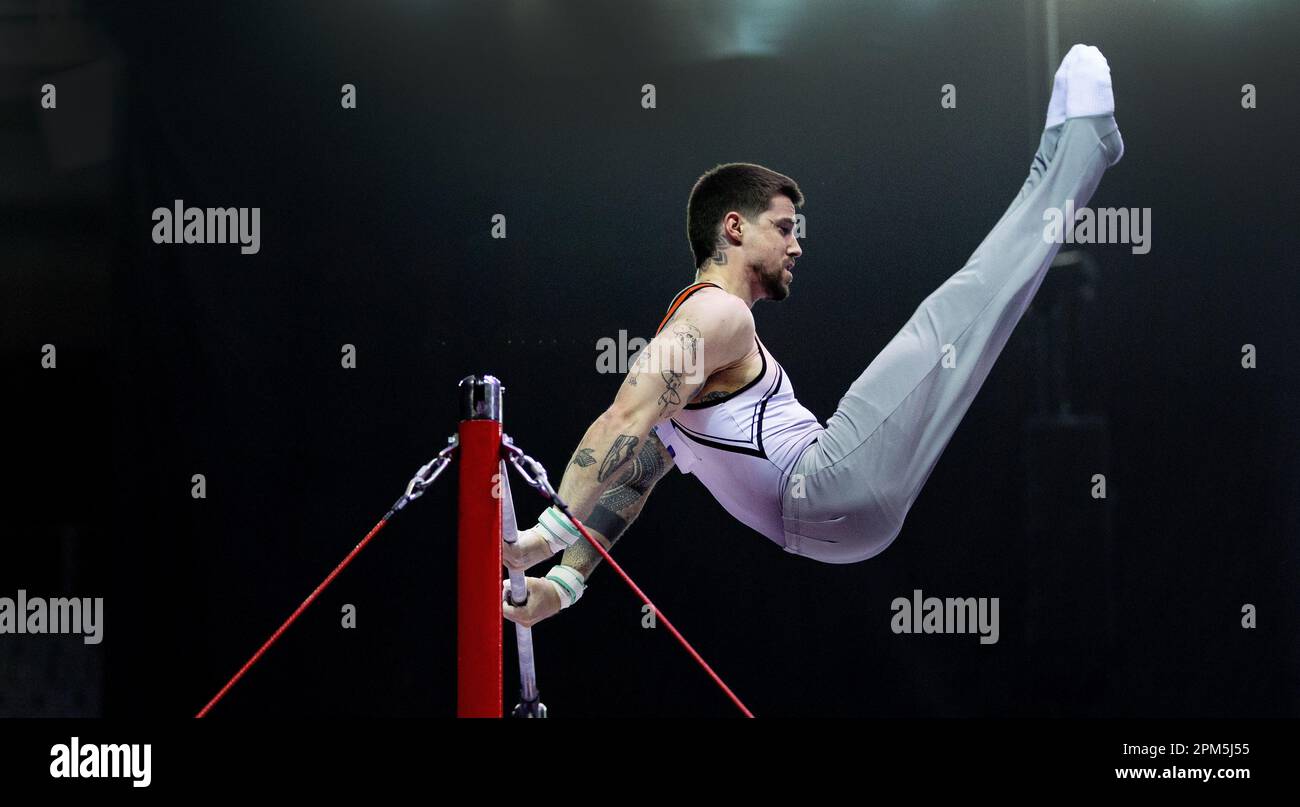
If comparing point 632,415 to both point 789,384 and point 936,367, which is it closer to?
point 789,384

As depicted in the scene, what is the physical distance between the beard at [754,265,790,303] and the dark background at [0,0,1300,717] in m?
0.32

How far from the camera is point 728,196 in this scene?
311 centimetres

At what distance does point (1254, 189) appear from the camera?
337cm

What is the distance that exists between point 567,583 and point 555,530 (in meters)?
0.26

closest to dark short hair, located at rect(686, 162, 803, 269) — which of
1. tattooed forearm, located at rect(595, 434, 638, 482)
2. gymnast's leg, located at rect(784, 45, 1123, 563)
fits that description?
gymnast's leg, located at rect(784, 45, 1123, 563)

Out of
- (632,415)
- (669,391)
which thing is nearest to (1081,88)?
(669,391)

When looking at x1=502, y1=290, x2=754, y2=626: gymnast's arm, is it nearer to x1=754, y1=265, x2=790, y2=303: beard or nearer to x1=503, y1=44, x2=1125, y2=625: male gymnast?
x1=503, y1=44, x2=1125, y2=625: male gymnast

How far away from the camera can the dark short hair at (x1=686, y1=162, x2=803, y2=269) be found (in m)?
3.09

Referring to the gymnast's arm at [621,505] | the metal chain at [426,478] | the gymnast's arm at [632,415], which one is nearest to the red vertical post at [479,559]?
the metal chain at [426,478]

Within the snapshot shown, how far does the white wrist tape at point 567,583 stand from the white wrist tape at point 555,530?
18 centimetres
